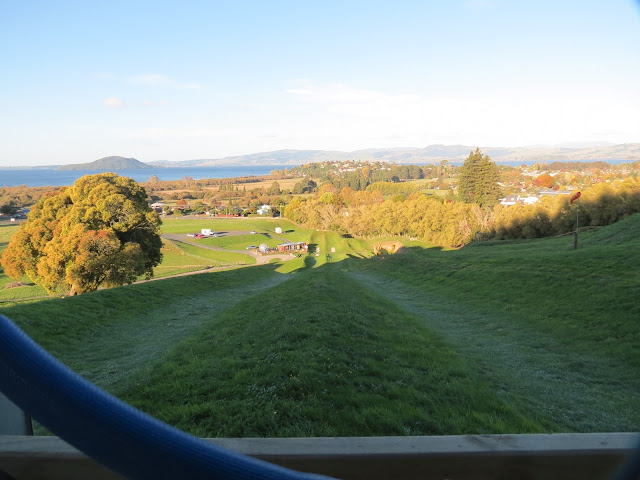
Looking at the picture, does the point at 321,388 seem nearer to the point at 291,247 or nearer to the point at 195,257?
the point at 195,257

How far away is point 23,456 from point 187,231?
263 feet

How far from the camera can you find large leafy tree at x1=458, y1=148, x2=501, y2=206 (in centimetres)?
6719

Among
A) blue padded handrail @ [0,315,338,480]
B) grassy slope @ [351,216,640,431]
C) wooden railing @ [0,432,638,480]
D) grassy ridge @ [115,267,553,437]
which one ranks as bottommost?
grassy slope @ [351,216,640,431]

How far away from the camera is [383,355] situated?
547 centimetres

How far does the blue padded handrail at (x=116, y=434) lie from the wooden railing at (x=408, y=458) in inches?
35.2

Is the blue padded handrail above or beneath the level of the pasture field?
above

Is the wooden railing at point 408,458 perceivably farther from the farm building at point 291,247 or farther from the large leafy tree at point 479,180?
the large leafy tree at point 479,180

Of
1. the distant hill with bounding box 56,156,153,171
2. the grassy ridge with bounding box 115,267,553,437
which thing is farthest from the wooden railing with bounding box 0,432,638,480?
the distant hill with bounding box 56,156,153,171

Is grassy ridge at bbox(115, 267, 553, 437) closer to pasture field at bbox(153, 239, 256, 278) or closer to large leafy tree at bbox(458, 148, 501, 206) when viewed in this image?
pasture field at bbox(153, 239, 256, 278)

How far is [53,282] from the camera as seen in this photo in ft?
60.3

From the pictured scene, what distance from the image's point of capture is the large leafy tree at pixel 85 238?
17.7 metres

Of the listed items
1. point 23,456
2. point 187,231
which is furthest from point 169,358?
point 187,231

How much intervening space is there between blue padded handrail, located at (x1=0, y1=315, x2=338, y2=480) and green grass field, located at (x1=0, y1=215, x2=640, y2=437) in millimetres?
2348

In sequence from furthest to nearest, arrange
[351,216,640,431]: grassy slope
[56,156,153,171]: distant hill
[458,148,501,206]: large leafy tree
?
[56,156,153,171]: distant hill < [458,148,501,206]: large leafy tree < [351,216,640,431]: grassy slope
